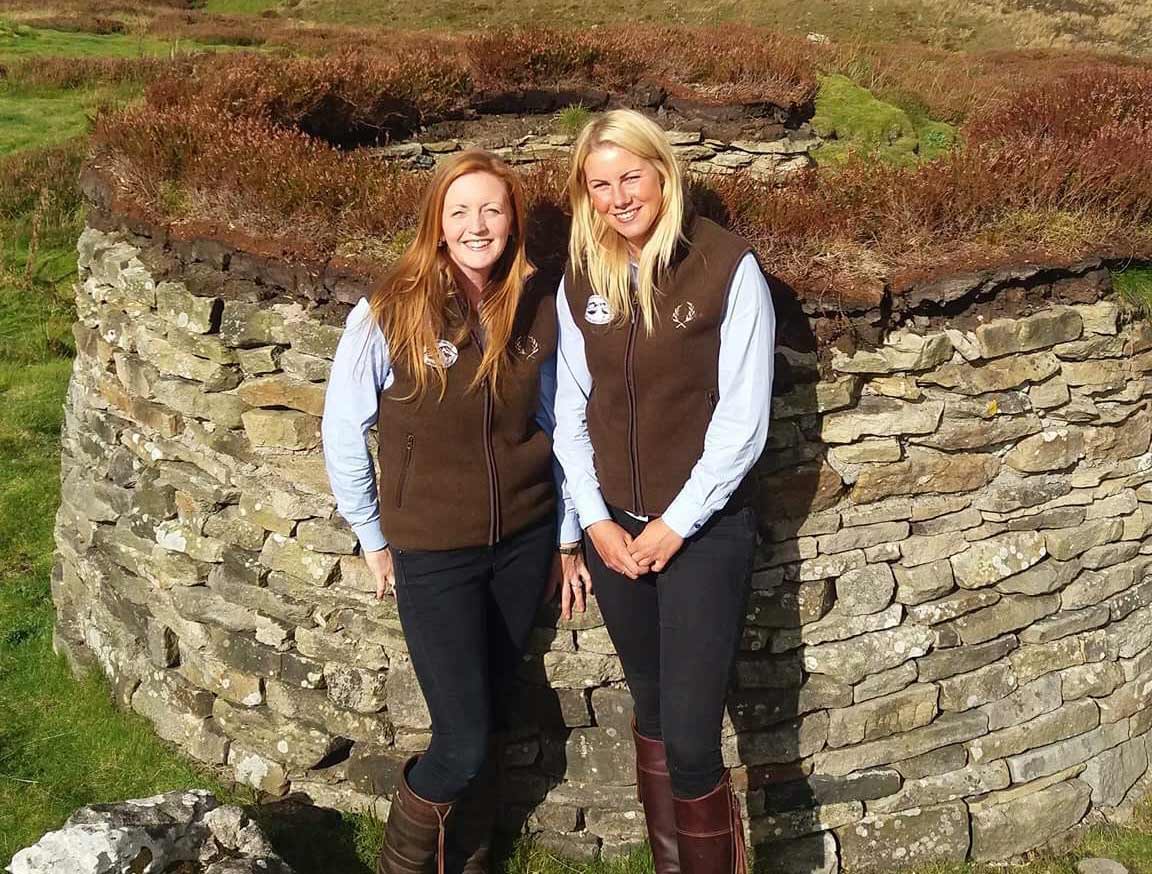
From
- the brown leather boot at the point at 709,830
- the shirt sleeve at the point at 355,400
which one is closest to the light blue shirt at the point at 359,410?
the shirt sleeve at the point at 355,400

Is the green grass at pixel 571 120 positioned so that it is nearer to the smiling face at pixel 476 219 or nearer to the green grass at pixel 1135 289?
the green grass at pixel 1135 289

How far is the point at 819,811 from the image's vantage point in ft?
14.6

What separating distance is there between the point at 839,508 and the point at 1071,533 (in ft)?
4.04

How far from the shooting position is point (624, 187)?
10.2ft

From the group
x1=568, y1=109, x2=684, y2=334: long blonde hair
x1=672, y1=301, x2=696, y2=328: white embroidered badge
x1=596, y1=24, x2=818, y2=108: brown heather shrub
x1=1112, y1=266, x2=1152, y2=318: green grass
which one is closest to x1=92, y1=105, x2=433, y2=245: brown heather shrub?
x1=568, y1=109, x2=684, y2=334: long blonde hair

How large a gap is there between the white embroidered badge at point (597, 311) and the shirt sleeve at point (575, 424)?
12 centimetres

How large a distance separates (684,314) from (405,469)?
1.12m

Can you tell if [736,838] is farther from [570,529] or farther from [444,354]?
[444,354]

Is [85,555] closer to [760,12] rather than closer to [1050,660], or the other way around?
[1050,660]

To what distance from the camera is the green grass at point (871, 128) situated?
9.00 m

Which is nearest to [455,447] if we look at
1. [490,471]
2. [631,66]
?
[490,471]

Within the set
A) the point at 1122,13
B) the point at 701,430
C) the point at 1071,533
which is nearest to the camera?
the point at 701,430

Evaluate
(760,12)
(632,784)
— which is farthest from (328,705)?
(760,12)

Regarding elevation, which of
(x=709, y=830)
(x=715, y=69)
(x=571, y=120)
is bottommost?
(x=709, y=830)
